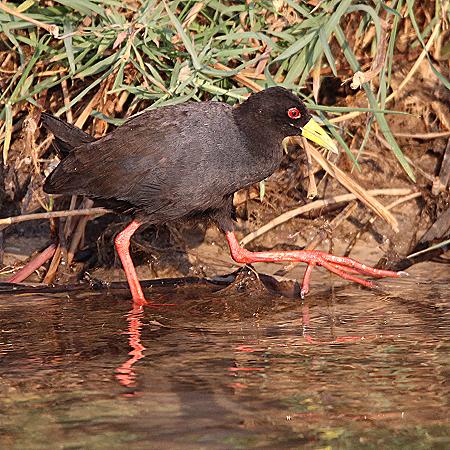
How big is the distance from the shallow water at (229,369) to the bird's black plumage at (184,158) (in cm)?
45

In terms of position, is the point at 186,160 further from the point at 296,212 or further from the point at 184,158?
the point at 296,212

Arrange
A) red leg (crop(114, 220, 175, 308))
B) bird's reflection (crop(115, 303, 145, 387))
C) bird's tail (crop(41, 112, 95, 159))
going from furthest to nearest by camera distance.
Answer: bird's tail (crop(41, 112, 95, 159)) → red leg (crop(114, 220, 175, 308)) → bird's reflection (crop(115, 303, 145, 387))

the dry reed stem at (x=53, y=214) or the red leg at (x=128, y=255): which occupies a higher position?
the dry reed stem at (x=53, y=214)

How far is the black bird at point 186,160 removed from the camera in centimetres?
416

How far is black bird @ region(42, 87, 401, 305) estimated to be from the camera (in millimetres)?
4160

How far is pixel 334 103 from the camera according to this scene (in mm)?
5309

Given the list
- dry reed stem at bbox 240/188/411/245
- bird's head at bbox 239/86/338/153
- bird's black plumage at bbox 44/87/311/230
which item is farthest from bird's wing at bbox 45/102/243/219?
dry reed stem at bbox 240/188/411/245

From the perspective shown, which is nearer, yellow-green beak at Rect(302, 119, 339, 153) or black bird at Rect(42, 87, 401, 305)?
black bird at Rect(42, 87, 401, 305)

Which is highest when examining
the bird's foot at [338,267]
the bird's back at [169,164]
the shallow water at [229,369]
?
the bird's back at [169,164]

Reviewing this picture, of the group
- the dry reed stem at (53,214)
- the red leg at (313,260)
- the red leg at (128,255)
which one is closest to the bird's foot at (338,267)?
the red leg at (313,260)

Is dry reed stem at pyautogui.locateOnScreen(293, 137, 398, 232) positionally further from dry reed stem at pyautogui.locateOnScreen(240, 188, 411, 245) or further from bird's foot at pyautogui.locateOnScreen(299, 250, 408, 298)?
bird's foot at pyautogui.locateOnScreen(299, 250, 408, 298)

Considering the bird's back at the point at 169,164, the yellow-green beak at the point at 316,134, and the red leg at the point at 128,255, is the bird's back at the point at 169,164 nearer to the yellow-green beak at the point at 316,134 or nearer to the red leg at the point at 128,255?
the red leg at the point at 128,255

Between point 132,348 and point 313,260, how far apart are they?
1.17 metres

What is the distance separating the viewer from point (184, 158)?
4.14 metres
